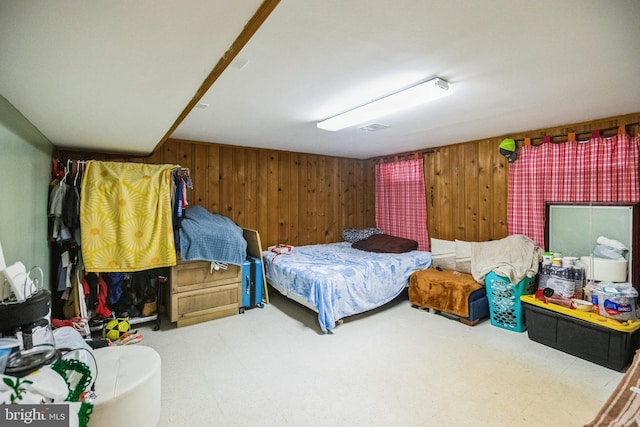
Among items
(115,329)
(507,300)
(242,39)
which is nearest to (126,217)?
(115,329)

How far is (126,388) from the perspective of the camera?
57.9 inches

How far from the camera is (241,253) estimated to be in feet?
11.7

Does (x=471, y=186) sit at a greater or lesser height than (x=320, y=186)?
lesser

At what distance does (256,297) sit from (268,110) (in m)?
2.36

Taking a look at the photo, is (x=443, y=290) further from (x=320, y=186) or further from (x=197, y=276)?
(x=197, y=276)

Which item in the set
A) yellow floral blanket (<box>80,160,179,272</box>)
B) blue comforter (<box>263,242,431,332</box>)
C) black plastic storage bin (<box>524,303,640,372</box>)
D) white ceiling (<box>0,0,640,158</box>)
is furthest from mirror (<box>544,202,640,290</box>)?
yellow floral blanket (<box>80,160,179,272</box>)

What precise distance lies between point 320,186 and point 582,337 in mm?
3800

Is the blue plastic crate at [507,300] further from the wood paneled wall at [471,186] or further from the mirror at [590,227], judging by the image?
the wood paneled wall at [471,186]

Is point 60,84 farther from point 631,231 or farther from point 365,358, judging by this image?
point 631,231

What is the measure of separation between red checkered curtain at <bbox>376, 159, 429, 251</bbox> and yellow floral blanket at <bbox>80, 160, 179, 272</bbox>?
137 inches

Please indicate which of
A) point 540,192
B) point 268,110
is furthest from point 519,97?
point 268,110

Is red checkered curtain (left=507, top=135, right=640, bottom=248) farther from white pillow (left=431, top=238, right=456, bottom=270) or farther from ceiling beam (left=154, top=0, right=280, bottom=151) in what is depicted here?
ceiling beam (left=154, top=0, right=280, bottom=151)

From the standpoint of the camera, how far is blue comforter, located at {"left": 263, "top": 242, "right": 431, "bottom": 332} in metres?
3.18

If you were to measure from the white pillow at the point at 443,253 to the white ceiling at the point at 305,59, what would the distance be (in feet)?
6.27
